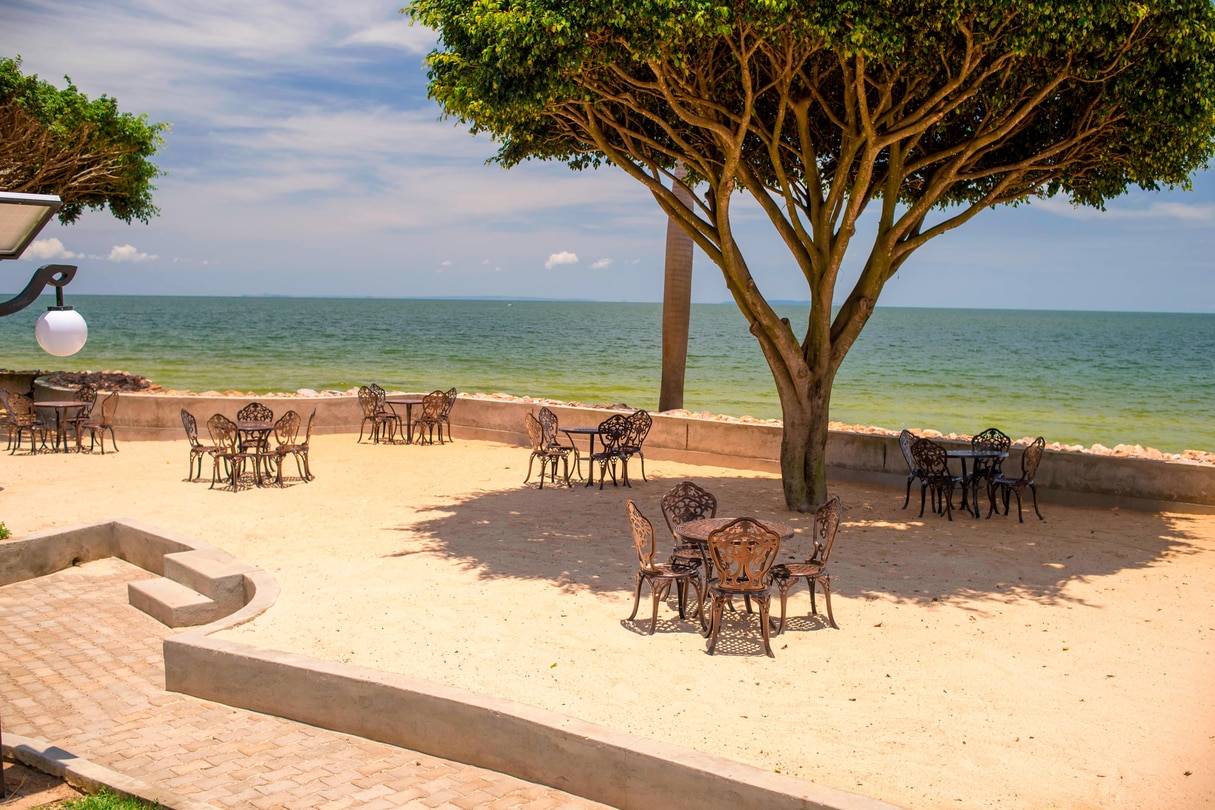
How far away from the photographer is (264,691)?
6164 millimetres

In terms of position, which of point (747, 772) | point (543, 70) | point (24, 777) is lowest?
point (24, 777)

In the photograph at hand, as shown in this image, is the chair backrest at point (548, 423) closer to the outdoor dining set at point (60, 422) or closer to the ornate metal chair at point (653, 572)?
the ornate metal chair at point (653, 572)

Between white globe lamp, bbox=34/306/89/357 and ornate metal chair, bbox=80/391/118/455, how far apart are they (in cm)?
1168

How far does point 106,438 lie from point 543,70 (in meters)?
12.2

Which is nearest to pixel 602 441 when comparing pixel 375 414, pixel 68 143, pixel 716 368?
pixel 375 414

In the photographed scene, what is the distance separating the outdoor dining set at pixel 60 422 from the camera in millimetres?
15859

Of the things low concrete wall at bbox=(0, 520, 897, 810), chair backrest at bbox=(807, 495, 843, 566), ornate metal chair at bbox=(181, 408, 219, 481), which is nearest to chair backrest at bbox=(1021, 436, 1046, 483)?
chair backrest at bbox=(807, 495, 843, 566)

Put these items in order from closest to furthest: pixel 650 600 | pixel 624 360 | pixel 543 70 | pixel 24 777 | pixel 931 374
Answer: pixel 24 777 → pixel 650 600 → pixel 543 70 → pixel 931 374 → pixel 624 360

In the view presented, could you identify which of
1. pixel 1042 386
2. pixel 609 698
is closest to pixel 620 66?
pixel 609 698

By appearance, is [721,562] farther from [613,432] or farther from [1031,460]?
[613,432]

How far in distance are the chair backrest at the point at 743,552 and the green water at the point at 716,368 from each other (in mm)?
25796

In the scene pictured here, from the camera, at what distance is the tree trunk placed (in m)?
17.3

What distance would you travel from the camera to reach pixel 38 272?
5.39 meters

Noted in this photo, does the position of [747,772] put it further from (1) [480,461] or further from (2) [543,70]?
(1) [480,461]
